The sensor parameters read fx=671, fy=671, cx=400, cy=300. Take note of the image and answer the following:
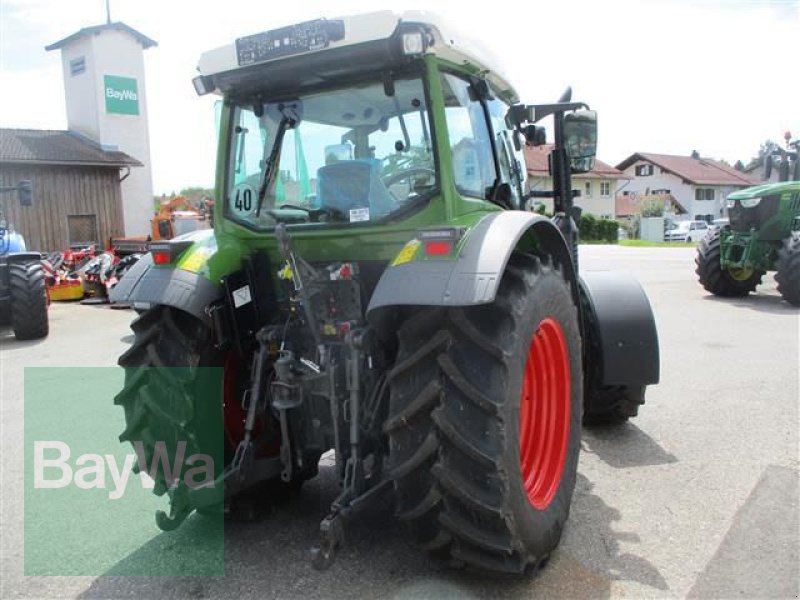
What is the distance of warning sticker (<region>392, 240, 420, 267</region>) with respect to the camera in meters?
2.63

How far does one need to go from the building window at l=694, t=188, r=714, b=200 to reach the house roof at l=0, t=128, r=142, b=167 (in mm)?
45520

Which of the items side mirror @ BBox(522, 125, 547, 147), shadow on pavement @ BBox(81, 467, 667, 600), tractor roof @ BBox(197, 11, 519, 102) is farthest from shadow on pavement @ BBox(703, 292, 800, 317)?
tractor roof @ BBox(197, 11, 519, 102)

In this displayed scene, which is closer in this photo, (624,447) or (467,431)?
(467,431)

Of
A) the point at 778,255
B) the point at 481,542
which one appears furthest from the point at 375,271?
the point at 778,255

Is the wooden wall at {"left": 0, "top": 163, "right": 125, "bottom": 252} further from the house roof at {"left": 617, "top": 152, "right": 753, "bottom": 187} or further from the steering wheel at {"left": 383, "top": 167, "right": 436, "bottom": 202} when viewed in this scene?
the house roof at {"left": 617, "top": 152, "right": 753, "bottom": 187}

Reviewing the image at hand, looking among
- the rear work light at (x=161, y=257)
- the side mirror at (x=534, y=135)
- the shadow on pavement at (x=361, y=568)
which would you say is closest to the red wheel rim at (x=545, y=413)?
the shadow on pavement at (x=361, y=568)

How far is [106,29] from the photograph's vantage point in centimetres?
2431

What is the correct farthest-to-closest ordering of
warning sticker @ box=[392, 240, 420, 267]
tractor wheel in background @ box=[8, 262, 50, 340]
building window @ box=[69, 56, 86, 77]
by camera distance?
building window @ box=[69, 56, 86, 77] → tractor wheel in background @ box=[8, 262, 50, 340] → warning sticker @ box=[392, 240, 420, 267]

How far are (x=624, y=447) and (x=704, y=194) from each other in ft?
189

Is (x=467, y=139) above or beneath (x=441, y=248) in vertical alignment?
above

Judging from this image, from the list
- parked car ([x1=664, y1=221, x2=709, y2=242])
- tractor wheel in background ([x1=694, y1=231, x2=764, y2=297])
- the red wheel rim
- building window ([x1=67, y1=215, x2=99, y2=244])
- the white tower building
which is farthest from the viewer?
parked car ([x1=664, y1=221, x2=709, y2=242])

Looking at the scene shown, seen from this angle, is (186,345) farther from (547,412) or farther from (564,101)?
(564,101)

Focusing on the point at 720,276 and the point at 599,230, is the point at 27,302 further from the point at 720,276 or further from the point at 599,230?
the point at 599,230

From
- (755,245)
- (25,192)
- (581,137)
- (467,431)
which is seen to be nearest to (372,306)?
(467,431)
